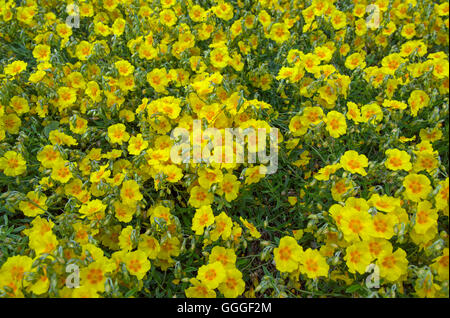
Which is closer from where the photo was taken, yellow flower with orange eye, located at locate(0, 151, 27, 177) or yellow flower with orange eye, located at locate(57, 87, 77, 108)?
yellow flower with orange eye, located at locate(0, 151, 27, 177)

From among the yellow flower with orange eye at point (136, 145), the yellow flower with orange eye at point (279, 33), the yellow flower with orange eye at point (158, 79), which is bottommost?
the yellow flower with orange eye at point (136, 145)

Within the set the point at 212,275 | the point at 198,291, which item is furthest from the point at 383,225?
the point at 198,291

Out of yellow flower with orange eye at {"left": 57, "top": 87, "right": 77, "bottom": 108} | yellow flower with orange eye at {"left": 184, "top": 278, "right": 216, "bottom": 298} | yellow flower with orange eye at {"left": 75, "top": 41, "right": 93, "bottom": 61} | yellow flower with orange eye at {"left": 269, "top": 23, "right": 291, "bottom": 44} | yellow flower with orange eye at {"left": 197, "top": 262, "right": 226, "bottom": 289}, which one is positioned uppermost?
yellow flower with orange eye at {"left": 269, "top": 23, "right": 291, "bottom": 44}

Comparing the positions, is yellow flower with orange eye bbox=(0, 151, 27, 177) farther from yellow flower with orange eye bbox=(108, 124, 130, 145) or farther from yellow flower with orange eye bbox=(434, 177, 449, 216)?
yellow flower with orange eye bbox=(434, 177, 449, 216)

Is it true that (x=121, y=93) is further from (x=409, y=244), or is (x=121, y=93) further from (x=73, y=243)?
(x=409, y=244)

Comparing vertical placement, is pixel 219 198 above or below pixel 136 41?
below

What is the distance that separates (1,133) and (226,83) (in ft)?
6.71

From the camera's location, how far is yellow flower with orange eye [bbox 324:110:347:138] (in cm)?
329

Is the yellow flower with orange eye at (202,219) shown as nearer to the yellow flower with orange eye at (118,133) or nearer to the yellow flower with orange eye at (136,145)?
the yellow flower with orange eye at (136,145)

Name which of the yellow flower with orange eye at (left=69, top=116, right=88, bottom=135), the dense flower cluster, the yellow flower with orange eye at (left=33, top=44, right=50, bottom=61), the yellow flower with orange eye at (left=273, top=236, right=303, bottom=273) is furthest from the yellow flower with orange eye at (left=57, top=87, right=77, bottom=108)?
the yellow flower with orange eye at (left=273, top=236, right=303, bottom=273)

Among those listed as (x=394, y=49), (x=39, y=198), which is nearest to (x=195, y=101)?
(x=39, y=198)

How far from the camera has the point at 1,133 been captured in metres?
3.42

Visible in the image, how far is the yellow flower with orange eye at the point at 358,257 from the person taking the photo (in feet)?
8.14

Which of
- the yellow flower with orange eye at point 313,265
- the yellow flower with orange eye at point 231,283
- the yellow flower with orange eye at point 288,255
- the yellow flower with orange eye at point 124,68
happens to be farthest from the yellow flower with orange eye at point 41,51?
the yellow flower with orange eye at point 313,265
